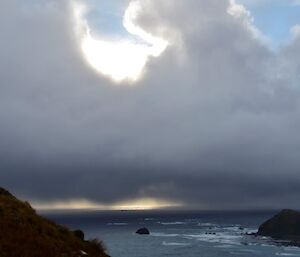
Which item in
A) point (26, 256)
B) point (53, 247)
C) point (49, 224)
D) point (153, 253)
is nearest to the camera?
point (26, 256)

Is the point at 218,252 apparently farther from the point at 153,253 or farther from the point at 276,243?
the point at 276,243

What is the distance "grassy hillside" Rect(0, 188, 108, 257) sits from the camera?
65.7 ft

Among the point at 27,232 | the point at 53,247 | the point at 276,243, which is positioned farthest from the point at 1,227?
the point at 276,243

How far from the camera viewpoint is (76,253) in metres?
22.1

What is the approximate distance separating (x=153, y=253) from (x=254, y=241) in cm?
5204

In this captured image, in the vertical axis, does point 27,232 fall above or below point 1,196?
below

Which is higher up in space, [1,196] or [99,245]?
[1,196]

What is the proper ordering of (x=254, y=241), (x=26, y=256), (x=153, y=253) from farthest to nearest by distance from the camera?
(x=254, y=241) < (x=153, y=253) < (x=26, y=256)

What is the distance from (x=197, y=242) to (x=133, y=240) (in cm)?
2758

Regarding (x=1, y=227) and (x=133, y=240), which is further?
(x=133, y=240)

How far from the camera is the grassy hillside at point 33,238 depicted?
20.0 metres

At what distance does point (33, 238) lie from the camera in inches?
842

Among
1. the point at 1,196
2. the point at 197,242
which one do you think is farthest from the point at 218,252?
the point at 1,196

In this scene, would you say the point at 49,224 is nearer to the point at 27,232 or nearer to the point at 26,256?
the point at 27,232
